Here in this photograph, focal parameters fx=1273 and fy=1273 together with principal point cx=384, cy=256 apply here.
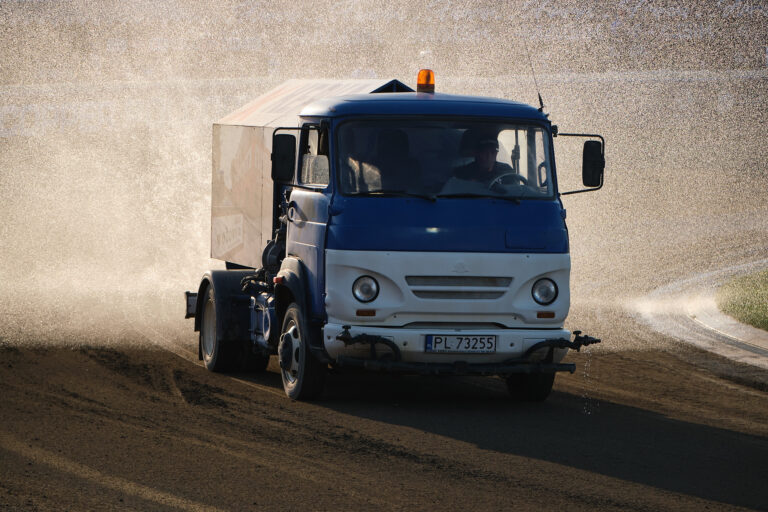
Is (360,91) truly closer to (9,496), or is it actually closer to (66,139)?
(9,496)

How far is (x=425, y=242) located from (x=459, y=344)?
2.70 feet

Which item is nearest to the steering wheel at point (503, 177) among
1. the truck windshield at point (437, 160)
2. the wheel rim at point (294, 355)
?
the truck windshield at point (437, 160)

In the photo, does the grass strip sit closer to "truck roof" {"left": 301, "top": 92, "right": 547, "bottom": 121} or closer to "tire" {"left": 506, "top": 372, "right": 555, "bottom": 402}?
"tire" {"left": 506, "top": 372, "right": 555, "bottom": 402}

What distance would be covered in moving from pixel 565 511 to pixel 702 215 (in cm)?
2623

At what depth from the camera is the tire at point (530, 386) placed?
410 inches

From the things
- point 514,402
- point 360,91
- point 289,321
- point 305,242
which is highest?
point 360,91

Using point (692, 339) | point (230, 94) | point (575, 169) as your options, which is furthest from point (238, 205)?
point (230, 94)

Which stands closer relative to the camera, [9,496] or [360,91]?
[9,496]

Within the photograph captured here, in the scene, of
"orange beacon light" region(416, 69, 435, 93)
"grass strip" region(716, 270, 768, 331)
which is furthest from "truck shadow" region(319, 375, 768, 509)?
"grass strip" region(716, 270, 768, 331)

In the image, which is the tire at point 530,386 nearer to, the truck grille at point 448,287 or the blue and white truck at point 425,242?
the blue and white truck at point 425,242

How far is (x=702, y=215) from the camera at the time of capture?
31.9 meters

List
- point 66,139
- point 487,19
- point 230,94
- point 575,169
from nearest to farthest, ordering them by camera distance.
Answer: point 575,169 → point 66,139 → point 230,94 → point 487,19

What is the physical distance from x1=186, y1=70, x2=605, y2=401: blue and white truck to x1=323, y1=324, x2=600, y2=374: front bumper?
0.04 feet

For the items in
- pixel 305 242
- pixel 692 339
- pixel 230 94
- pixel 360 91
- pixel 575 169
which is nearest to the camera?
pixel 305 242
